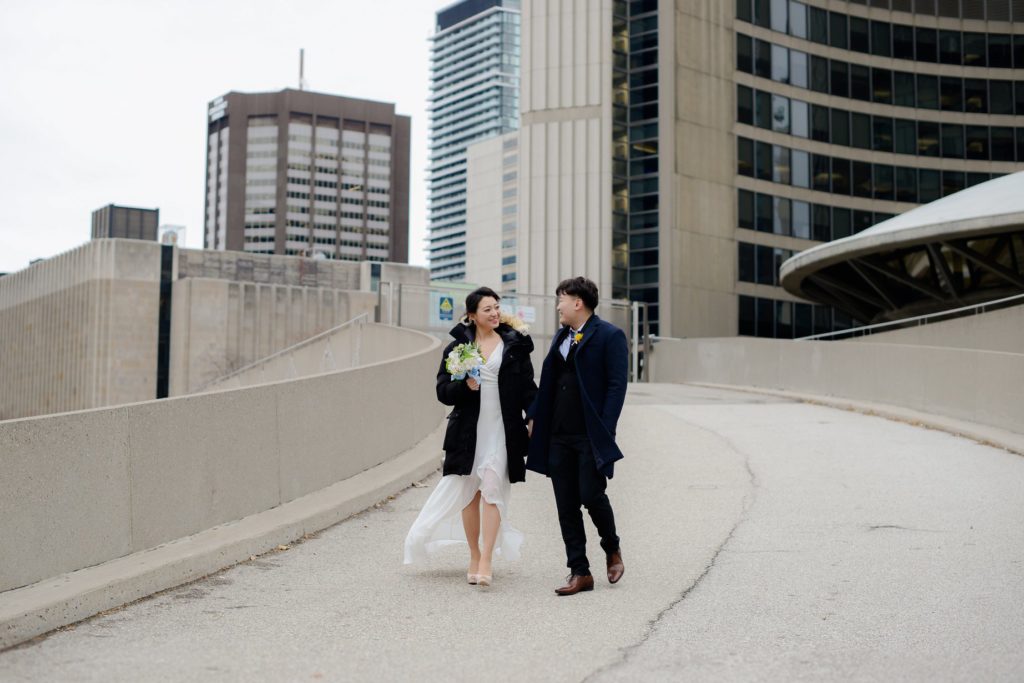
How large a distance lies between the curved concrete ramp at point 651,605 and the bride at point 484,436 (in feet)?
1.04

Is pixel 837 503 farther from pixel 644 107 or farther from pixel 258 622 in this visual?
pixel 644 107

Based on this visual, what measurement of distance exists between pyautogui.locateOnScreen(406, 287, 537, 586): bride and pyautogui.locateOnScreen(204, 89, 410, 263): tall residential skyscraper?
187 m

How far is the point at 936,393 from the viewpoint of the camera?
17359 mm

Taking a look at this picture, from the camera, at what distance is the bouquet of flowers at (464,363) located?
256 inches

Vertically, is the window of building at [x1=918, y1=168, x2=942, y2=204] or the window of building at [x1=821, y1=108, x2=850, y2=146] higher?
the window of building at [x1=821, y1=108, x2=850, y2=146]

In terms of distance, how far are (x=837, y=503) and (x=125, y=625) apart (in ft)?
20.4

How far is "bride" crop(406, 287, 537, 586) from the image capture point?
6.55 meters

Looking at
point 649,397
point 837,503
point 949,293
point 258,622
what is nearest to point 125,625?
point 258,622

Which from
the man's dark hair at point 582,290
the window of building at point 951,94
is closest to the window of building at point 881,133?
the window of building at point 951,94

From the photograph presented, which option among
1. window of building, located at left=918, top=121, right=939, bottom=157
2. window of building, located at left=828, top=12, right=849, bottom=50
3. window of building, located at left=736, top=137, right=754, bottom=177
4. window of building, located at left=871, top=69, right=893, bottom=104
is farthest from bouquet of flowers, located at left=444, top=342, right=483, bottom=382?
window of building, located at left=918, top=121, right=939, bottom=157

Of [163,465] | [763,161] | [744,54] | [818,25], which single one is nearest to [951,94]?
[818,25]

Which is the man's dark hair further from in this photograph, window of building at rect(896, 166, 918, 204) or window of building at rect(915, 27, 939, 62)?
window of building at rect(915, 27, 939, 62)

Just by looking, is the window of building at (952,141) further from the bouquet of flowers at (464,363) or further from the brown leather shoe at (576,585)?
the brown leather shoe at (576,585)

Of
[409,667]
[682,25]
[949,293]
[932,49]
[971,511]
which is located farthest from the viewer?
[932,49]
